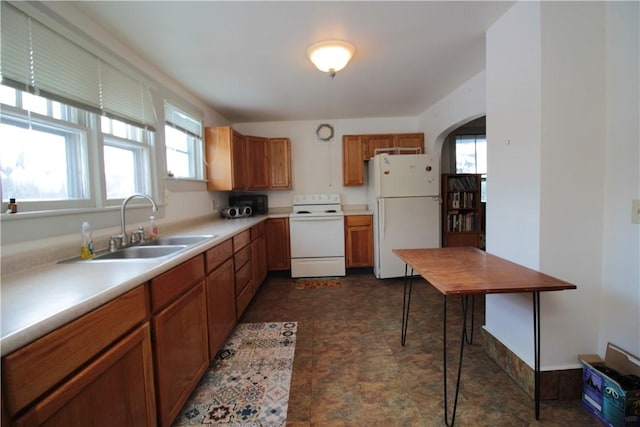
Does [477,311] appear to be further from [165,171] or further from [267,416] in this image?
[165,171]

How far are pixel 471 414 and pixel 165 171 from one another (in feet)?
9.37

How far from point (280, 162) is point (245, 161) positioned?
0.61 meters

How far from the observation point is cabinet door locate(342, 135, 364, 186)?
4328mm

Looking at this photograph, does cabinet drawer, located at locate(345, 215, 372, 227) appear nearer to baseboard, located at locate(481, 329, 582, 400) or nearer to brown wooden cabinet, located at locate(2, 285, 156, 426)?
baseboard, located at locate(481, 329, 582, 400)

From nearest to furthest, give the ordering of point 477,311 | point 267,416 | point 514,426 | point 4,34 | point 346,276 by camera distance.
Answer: point 4,34
point 514,426
point 267,416
point 477,311
point 346,276

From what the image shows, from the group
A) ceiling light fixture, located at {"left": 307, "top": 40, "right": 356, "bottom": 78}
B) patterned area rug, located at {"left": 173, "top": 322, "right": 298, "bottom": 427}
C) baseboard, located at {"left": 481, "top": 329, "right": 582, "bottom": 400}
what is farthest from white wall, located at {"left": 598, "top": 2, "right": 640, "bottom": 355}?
patterned area rug, located at {"left": 173, "top": 322, "right": 298, "bottom": 427}

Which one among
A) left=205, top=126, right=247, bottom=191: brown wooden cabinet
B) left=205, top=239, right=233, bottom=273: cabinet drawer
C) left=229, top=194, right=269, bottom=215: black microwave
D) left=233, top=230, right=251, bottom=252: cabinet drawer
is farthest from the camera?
left=229, top=194, right=269, bottom=215: black microwave

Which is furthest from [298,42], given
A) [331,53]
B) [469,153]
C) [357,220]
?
[469,153]

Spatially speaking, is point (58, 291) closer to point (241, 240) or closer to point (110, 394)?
point (110, 394)

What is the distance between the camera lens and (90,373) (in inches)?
36.2

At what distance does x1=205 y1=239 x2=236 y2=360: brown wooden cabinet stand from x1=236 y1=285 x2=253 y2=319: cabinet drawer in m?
0.11

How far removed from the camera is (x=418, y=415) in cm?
154

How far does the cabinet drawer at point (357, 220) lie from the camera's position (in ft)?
13.2

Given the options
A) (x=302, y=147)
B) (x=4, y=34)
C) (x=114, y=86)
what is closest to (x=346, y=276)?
(x=302, y=147)
